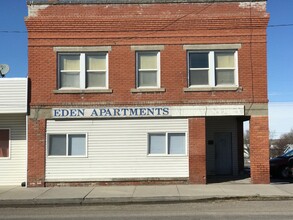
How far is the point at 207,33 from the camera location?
17391mm

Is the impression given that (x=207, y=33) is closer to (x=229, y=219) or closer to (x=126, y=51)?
(x=126, y=51)

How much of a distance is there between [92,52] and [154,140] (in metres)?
4.38

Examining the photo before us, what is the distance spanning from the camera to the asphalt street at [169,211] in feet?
34.9

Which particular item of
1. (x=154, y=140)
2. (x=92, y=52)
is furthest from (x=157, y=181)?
(x=92, y=52)

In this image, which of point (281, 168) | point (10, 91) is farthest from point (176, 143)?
point (10, 91)

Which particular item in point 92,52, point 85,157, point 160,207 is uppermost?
point 92,52

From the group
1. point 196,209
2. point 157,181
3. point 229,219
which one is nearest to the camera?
point 229,219

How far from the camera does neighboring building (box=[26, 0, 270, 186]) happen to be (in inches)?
676

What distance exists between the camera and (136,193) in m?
14.9

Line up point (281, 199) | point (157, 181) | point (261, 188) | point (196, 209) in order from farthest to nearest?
1. point (157, 181)
2. point (261, 188)
3. point (281, 199)
4. point (196, 209)

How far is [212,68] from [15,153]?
Result: 29.2ft

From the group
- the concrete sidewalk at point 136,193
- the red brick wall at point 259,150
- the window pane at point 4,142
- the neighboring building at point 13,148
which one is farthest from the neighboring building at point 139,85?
the window pane at point 4,142

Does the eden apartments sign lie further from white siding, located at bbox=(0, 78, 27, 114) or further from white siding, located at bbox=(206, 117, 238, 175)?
white siding, located at bbox=(206, 117, 238, 175)

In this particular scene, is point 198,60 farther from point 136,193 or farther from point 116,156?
point 136,193
